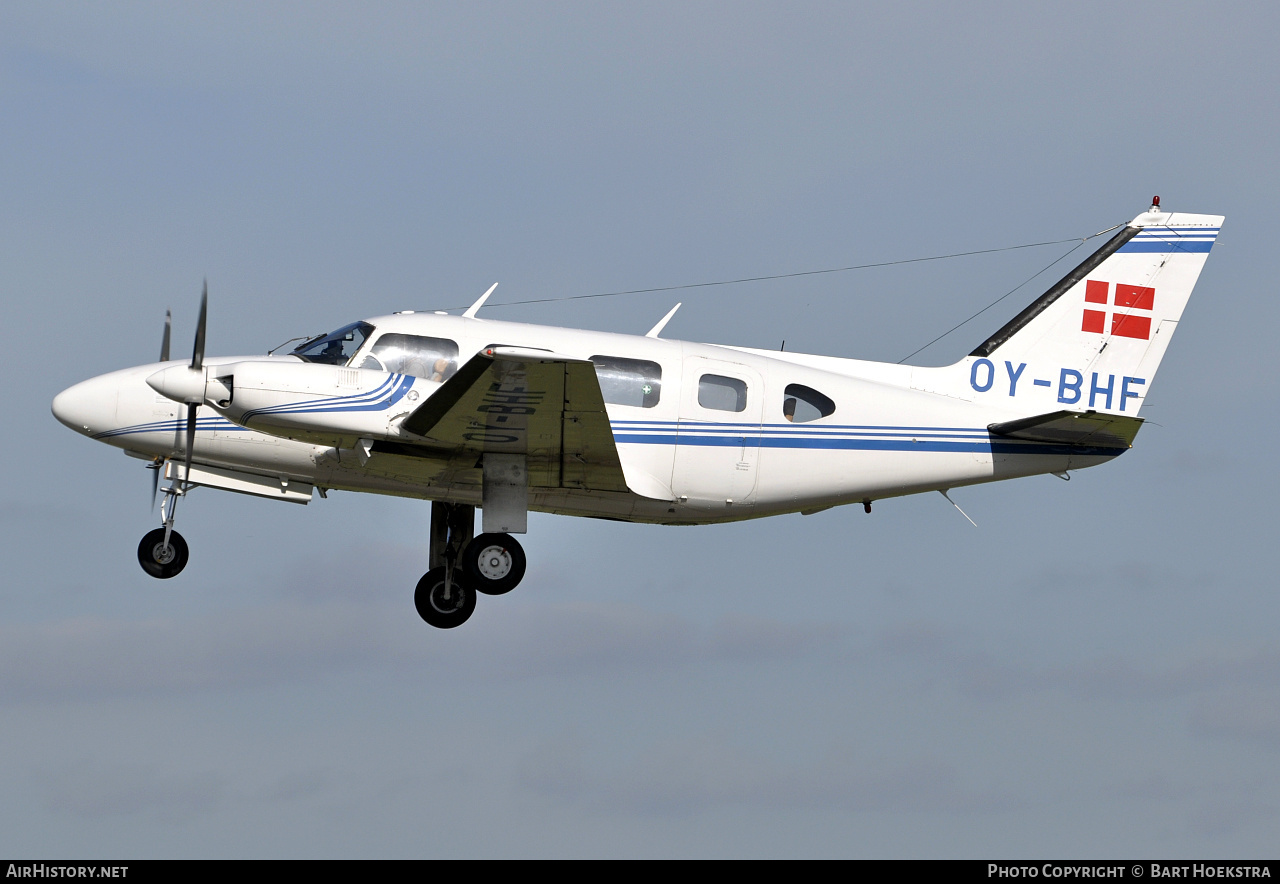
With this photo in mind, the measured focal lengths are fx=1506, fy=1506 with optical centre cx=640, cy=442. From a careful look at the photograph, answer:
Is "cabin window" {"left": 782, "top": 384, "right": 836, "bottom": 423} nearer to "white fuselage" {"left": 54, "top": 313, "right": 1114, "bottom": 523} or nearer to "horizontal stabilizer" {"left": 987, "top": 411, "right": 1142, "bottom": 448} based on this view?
"white fuselage" {"left": 54, "top": 313, "right": 1114, "bottom": 523}

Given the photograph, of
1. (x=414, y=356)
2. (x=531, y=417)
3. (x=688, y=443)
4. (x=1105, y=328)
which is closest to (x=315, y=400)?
(x=414, y=356)

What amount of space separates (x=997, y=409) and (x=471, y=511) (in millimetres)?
6323

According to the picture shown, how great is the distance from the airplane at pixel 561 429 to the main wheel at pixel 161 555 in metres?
0.02

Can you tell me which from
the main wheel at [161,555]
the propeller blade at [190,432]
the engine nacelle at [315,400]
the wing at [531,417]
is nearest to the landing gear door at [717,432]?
the wing at [531,417]

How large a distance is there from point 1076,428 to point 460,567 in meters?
7.15

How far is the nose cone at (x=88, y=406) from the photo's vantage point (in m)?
16.5

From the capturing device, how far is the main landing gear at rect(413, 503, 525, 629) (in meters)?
16.1

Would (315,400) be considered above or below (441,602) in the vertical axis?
above

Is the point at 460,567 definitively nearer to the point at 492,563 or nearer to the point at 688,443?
the point at 492,563

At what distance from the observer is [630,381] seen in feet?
53.3

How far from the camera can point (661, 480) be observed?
16391mm

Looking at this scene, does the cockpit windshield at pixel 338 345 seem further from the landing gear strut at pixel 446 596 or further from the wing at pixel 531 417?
the landing gear strut at pixel 446 596

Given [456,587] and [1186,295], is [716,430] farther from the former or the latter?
[1186,295]
